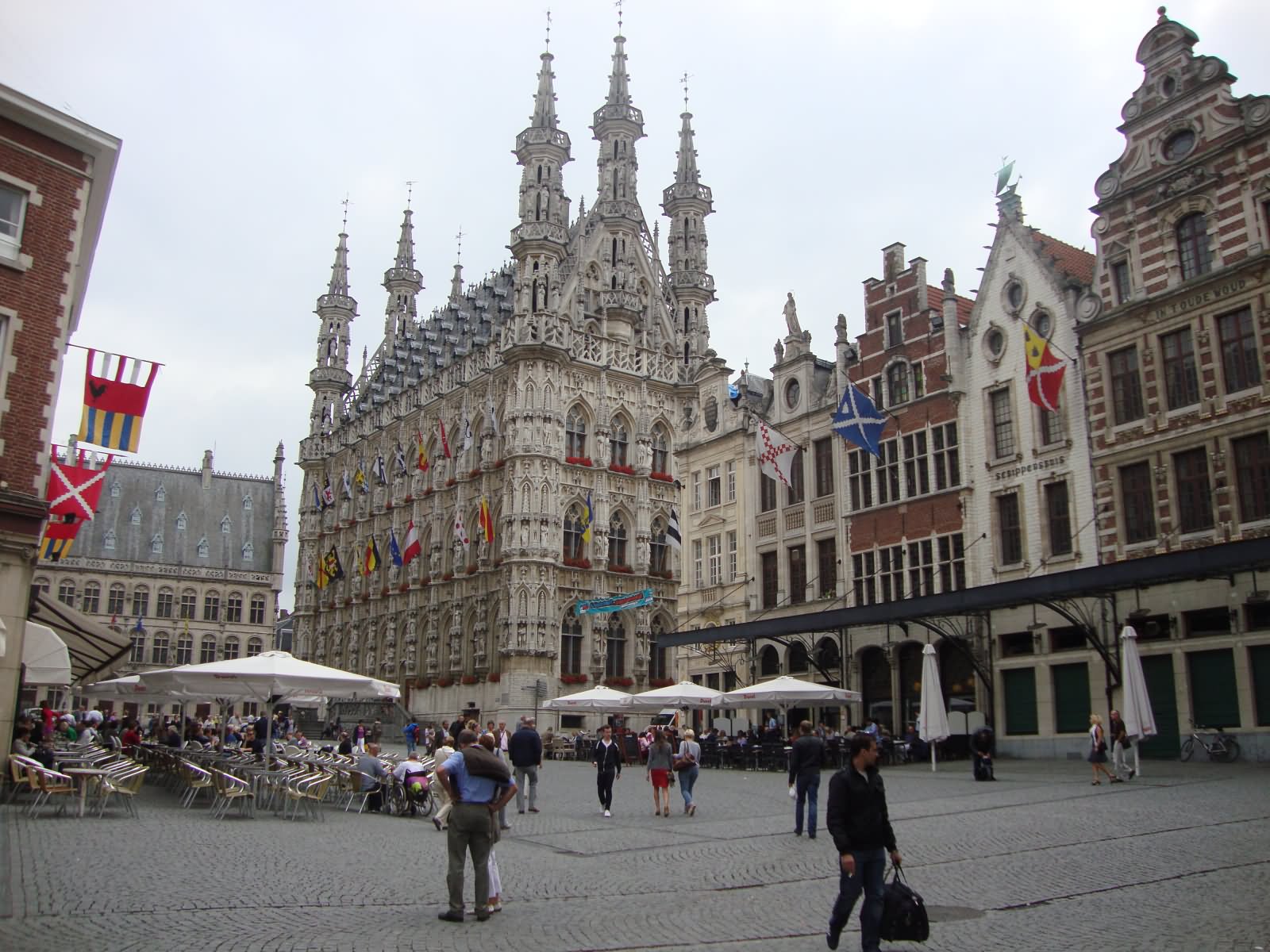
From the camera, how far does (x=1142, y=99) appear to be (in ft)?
97.6

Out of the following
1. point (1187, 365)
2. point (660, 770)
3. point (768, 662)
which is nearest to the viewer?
point (660, 770)

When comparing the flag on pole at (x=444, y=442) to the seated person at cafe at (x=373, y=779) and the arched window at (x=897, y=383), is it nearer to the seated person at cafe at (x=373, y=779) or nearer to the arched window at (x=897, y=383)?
the arched window at (x=897, y=383)

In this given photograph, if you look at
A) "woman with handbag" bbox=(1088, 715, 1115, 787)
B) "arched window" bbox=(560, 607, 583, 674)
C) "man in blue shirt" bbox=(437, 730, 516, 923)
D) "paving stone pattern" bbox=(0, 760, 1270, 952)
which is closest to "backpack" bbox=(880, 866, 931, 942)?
"paving stone pattern" bbox=(0, 760, 1270, 952)

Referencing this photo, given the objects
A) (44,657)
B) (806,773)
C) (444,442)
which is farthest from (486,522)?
(806,773)

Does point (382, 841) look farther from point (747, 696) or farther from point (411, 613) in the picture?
point (411, 613)

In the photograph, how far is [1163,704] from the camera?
1061 inches

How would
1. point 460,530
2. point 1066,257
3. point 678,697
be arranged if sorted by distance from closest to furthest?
point 678,697
point 1066,257
point 460,530

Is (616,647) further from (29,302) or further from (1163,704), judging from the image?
(29,302)

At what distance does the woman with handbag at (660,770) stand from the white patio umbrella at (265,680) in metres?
5.36

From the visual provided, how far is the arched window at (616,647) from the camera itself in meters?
54.2

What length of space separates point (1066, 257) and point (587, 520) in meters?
26.7

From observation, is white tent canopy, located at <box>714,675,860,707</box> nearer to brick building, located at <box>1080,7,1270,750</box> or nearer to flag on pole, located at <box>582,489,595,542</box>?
brick building, located at <box>1080,7,1270,750</box>

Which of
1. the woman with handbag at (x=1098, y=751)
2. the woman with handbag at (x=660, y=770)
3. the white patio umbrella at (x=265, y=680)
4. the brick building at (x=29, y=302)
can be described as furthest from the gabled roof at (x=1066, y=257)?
the brick building at (x=29, y=302)

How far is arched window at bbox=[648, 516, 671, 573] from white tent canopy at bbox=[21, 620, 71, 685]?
38.1 meters
